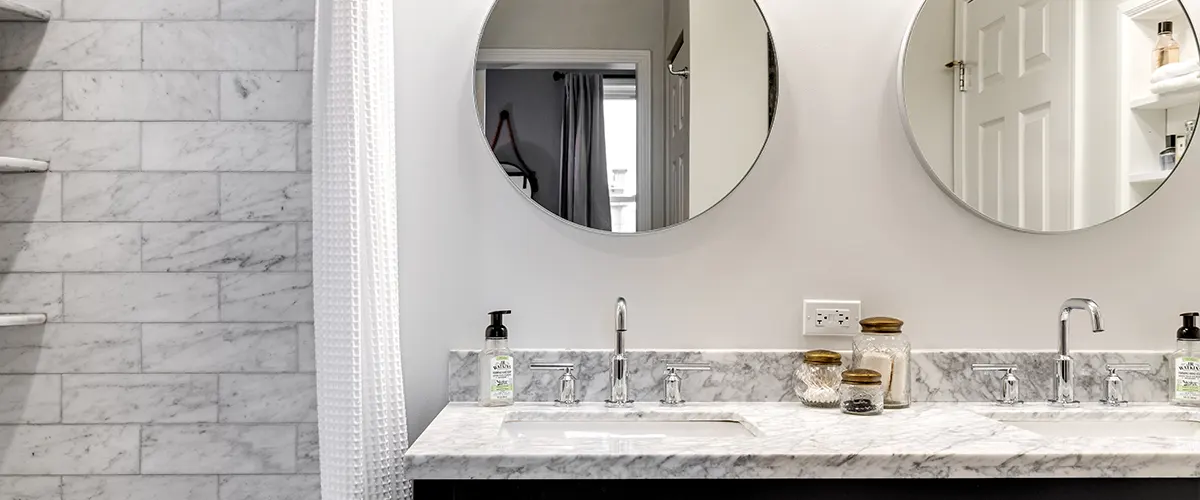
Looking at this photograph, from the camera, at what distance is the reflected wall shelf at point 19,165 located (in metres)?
1.73

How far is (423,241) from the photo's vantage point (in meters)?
1.81

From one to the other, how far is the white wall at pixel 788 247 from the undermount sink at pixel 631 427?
0.61 feet

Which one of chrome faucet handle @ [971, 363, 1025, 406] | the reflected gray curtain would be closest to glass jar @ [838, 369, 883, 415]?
→ chrome faucet handle @ [971, 363, 1025, 406]

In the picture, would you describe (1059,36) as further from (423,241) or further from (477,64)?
(423,241)

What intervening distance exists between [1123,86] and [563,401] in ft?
4.40

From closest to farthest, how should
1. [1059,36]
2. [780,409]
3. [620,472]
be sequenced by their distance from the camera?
1. [620,472]
2. [780,409]
3. [1059,36]

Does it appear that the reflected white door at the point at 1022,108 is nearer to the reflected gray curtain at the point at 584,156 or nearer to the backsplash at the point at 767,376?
the backsplash at the point at 767,376

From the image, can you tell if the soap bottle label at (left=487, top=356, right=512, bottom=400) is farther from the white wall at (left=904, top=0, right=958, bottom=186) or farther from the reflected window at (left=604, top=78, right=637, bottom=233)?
the white wall at (left=904, top=0, right=958, bottom=186)

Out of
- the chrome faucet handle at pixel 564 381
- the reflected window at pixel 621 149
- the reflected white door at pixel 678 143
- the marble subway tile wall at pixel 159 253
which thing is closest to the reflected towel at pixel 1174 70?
the reflected white door at pixel 678 143

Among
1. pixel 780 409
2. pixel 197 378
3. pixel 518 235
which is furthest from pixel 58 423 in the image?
pixel 780 409

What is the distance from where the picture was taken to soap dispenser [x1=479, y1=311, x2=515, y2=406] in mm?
1709

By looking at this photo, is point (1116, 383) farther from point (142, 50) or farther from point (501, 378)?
point (142, 50)

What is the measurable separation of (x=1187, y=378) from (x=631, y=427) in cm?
111

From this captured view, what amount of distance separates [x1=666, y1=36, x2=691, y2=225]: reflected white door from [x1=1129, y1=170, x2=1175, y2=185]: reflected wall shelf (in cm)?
93
